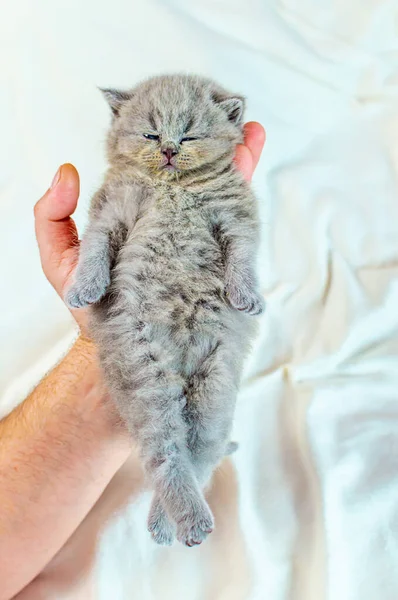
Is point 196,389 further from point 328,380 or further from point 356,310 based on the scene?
point 356,310

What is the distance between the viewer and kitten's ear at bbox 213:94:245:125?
1415 mm

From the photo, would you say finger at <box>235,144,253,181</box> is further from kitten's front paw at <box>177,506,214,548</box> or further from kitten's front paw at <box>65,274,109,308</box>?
kitten's front paw at <box>177,506,214,548</box>

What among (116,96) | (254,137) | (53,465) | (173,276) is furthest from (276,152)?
(53,465)

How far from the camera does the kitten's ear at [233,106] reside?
55.7 inches

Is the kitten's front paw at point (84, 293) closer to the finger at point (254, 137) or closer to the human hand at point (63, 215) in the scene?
the human hand at point (63, 215)

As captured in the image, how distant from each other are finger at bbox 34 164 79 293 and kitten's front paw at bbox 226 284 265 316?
1.81 ft

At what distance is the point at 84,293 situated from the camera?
1183 millimetres

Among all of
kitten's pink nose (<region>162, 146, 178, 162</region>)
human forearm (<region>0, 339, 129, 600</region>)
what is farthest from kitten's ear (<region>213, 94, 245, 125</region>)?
human forearm (<region>0, 339, 129, 600</region>)

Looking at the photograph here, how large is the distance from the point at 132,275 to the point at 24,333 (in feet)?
3.54

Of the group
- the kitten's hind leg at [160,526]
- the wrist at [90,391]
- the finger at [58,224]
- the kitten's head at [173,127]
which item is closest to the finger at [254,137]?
the kitten's head at [173,127]

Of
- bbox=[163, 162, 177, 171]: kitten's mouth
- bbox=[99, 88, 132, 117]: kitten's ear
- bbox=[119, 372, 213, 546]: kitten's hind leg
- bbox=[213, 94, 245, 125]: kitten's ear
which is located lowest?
bbox=[119, 372, 213, 546]: kitten's hind leg

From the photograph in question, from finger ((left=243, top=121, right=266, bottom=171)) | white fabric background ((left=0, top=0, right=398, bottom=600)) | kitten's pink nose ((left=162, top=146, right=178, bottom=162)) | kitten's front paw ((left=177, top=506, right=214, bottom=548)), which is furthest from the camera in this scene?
white fabric background ((left=0, top=0, right=398, bottom=600))

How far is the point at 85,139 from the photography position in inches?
85.8

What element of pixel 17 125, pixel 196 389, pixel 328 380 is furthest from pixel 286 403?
pixel 17 125
